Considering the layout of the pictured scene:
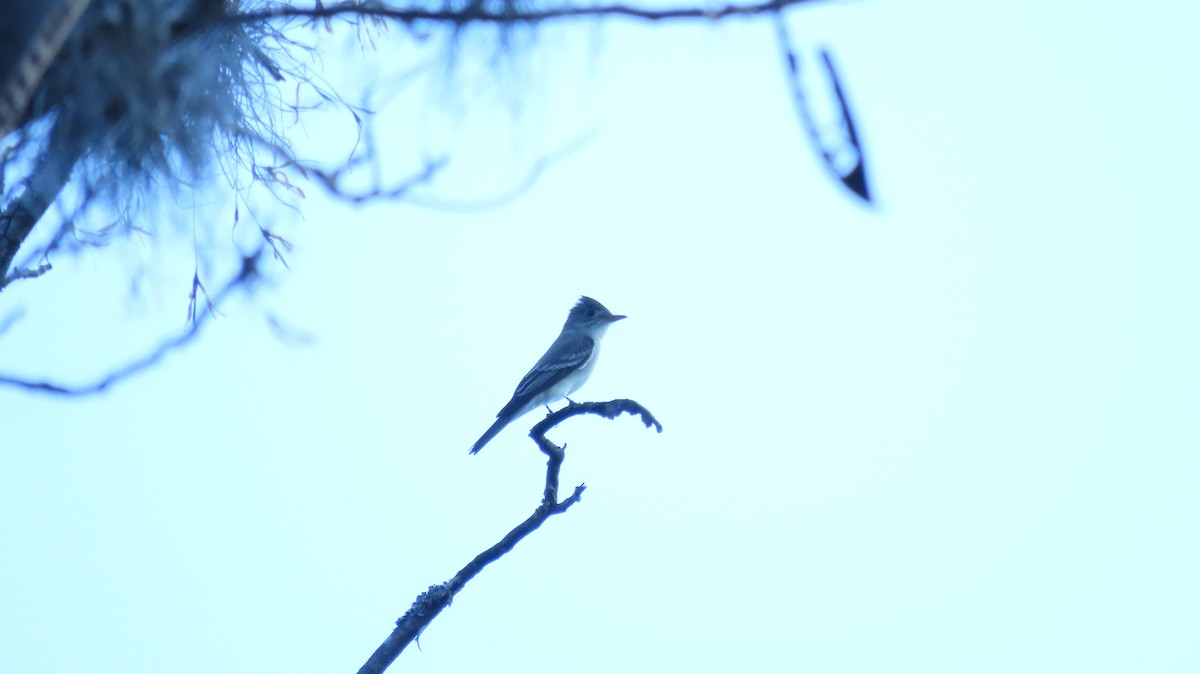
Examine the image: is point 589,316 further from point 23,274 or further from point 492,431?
point 23,274

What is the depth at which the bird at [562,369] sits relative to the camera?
25.2 feet

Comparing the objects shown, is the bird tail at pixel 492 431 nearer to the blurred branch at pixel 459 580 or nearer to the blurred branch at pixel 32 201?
the blurred branch at pixel 459 580

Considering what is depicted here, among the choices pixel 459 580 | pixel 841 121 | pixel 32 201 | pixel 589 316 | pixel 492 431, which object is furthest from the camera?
pixel 589 316

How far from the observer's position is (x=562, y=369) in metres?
7.99

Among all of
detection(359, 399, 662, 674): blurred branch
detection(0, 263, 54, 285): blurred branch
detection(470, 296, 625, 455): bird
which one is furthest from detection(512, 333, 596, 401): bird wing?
A: detection(0, 263, 54, 285): blurred branch

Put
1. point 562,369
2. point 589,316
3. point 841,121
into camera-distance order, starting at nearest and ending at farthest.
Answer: point 841,121
point 562,369
point 589,316

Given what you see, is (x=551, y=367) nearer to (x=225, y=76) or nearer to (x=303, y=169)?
(x=225, y=76)

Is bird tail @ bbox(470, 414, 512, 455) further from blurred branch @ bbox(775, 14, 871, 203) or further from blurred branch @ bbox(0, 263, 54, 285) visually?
blurred branch @ bbox(775, 14, 871, 203)

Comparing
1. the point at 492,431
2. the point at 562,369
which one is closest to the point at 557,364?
the point at 562,369

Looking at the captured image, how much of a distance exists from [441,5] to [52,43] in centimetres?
127

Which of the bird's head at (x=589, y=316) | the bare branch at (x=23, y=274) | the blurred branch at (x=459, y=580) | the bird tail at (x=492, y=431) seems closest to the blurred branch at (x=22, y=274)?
the bare branch at (x=23, y=274)

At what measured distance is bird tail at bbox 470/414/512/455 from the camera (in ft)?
23.8

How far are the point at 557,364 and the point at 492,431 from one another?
85 cm

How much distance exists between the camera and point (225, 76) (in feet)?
9.00
